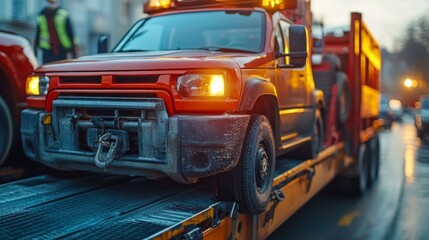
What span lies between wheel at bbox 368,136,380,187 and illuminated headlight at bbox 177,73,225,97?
6.62 metres

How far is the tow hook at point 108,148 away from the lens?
3719 millimetres

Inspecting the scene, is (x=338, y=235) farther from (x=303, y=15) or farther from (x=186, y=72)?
(x=186, y=72)

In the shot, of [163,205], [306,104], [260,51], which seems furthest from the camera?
[306,104]

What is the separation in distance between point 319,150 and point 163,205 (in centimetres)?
330

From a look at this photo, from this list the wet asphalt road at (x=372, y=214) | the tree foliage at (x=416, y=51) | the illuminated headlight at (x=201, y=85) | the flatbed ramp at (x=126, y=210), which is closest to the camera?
the flatbed ramp at (x=126, y=210)

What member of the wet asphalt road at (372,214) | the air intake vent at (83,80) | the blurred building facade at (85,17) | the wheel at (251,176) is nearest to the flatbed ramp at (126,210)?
the wheel at (251,176)

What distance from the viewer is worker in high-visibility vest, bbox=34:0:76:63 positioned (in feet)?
23.5

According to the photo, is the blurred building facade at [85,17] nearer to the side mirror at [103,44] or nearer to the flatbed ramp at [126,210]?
the side mirror at [103,44]

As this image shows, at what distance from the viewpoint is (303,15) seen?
6.95 metres

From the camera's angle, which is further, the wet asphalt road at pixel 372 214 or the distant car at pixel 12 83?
the wet asphalt road at pixel 372 214

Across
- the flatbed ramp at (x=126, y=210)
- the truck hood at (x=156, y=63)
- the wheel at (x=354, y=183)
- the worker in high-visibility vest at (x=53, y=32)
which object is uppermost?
the worker in high-visibility vest at (x=53, y=32)

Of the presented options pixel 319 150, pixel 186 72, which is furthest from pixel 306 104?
pixel 186 72

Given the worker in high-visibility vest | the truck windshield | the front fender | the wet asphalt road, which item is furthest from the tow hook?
the worker in high-visibility vest

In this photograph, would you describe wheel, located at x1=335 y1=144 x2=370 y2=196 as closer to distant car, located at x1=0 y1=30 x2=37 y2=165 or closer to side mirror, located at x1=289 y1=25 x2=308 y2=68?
side mirror, located at x1=289 y1=25 x2=308 y2=68
